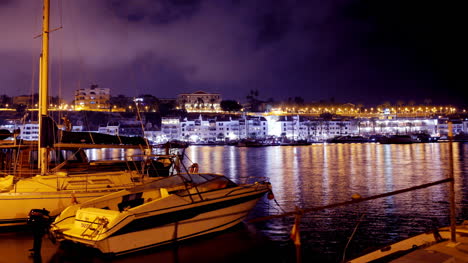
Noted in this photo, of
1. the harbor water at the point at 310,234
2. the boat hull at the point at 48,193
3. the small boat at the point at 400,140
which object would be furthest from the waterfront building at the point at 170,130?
the boat hull at the point at 48,193

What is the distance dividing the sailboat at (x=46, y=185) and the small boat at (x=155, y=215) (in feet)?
4.67

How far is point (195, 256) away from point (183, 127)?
149 meters

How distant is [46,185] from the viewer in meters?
14.1

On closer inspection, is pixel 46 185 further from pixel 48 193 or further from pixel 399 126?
pixel 399 126

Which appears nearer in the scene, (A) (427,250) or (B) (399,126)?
(A) (427,250)

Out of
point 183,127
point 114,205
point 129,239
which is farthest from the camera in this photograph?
point 183,127

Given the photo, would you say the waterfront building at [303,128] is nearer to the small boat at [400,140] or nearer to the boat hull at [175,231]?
the small boat at [400,140]

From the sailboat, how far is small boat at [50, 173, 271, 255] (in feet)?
4.67

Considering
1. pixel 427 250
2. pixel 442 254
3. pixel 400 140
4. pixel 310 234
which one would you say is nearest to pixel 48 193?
pixel 310 234

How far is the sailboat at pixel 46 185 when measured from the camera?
13.3 meters

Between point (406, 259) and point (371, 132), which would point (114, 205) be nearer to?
point (406, 259)

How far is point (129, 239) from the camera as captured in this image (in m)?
10.8

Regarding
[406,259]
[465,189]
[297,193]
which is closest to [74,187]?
[406,259]

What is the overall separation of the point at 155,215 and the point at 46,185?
17.2 feet
